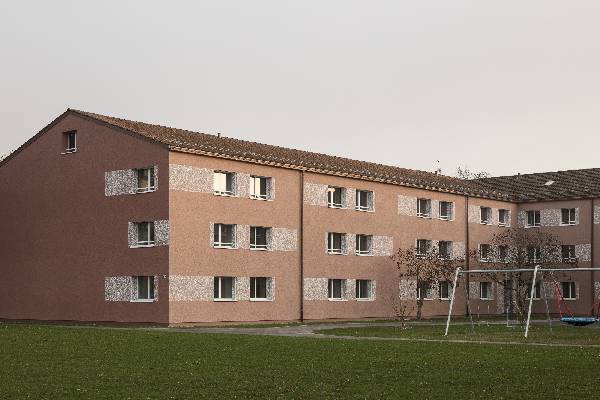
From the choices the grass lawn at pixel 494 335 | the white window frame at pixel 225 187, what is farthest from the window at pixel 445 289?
the grass lawn at pixel 494 335

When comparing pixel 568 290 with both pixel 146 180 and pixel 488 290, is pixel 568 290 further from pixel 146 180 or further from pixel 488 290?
pixel 146 180

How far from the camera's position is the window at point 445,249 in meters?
54.3

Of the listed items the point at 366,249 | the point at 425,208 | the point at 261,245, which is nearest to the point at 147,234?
the point at 261,245

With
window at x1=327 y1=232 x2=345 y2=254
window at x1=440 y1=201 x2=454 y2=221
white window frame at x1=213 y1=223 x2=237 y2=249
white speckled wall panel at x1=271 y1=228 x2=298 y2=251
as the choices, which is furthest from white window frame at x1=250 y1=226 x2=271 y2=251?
window at x1=440 y1=201 x2=454 y2=221

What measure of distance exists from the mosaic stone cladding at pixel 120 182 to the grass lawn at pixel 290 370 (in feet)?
50.8

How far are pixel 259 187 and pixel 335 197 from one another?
222 inches

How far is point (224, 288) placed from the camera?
134 feet

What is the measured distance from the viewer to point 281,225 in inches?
1710

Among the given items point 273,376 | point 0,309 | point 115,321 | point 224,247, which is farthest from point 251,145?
point 273,376

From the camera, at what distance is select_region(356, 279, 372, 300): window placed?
48000 mm

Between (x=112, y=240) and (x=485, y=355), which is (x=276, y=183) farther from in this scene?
(x=485, y=355)

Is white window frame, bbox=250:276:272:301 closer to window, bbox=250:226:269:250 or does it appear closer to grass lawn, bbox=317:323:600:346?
window, bbox=250:226:269:250

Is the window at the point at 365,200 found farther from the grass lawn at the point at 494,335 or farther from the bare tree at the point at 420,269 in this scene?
the grass lawn at the point at 494,335

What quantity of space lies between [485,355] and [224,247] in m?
20.9
